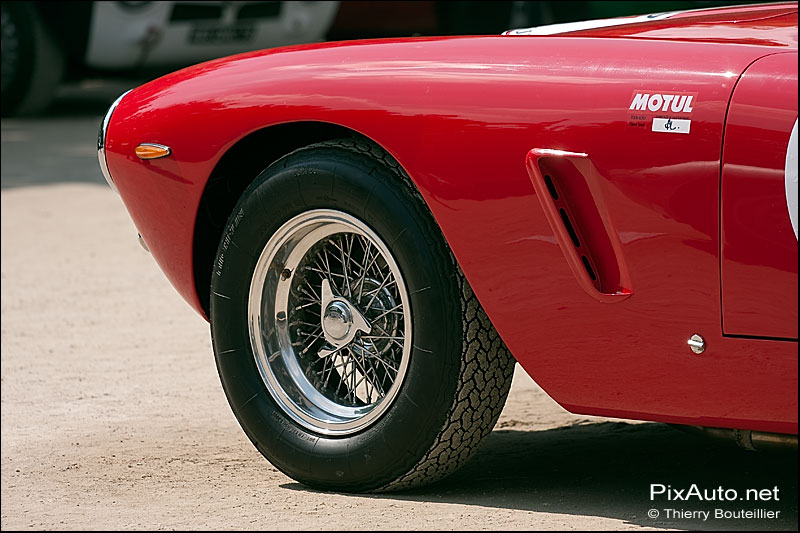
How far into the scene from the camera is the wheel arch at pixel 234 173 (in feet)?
11.9

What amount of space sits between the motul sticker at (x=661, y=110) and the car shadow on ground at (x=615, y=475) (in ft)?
2.77

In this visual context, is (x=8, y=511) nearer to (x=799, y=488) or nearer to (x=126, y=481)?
(x=126, y=481)

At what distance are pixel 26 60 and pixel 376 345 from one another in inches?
342

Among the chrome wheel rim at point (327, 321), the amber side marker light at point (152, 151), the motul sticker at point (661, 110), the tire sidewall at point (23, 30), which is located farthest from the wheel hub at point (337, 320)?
the tire sidewall at point (23, 30)

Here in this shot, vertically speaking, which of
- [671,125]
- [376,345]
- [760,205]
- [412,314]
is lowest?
[376,345]

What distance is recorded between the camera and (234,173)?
376 cm

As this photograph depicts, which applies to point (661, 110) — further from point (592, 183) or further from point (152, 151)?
point (152, 151)

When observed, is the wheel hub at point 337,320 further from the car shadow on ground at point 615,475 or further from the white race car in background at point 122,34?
the white race car in background at point 122,34

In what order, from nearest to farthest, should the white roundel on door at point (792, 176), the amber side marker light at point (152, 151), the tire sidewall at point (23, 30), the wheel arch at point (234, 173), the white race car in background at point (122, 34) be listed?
1. the white roundel on door at point (792, 176)
2. the wheel arch at point (234, 173)
3. the amber side marker light at point (152, 151)
4. the white race car in background at point (122, 34)
5. the tire sidewall at point (23, 30)

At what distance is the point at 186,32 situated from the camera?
11.5 meters

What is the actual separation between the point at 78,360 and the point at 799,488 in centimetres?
291

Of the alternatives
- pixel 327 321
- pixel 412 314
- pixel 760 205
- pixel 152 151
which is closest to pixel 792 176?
pixel 760 205

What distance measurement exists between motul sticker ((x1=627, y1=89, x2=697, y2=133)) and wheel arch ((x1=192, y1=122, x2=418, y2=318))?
2.66ft

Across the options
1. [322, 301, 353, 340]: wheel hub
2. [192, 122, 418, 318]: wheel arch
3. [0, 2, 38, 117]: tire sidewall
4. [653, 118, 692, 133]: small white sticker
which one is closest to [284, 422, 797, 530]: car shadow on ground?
[322, 301, 353, 340]: wheel hub
